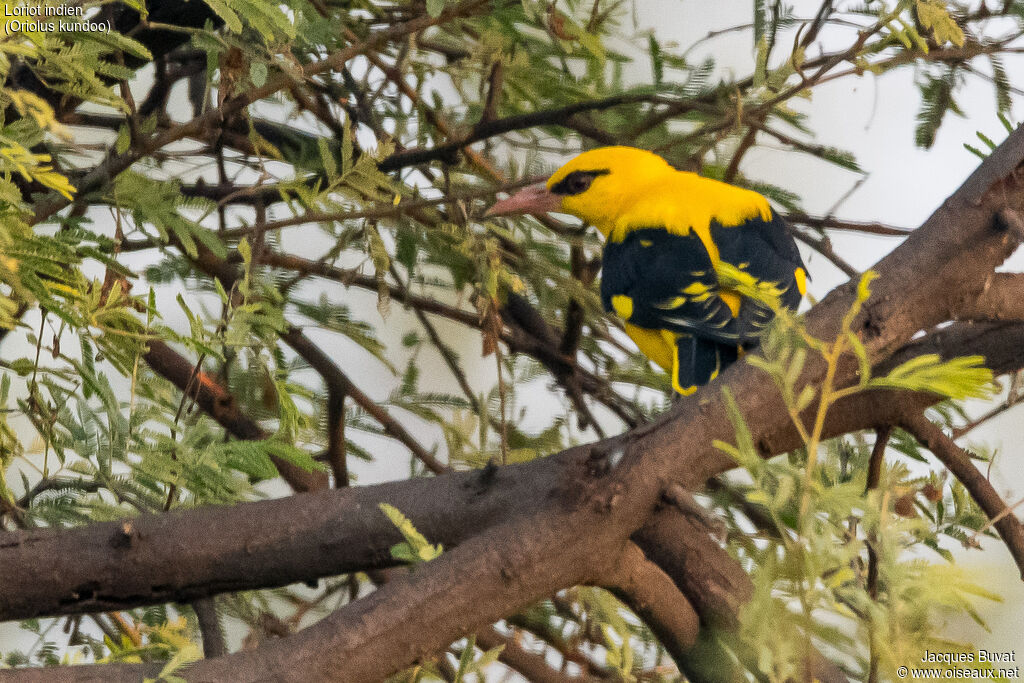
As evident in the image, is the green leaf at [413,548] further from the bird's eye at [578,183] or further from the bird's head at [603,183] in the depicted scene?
the bird's eye at [578,183]

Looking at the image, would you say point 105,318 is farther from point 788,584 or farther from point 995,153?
point 995,153

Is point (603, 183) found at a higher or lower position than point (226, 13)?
higher

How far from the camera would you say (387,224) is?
1596mm

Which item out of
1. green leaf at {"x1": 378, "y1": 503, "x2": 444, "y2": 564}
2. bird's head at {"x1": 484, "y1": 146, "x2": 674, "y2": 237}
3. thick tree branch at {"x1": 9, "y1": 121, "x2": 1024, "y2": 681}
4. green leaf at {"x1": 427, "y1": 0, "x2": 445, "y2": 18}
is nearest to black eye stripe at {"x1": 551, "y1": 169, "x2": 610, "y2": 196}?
bird's head at {"x1": 484, "y1": 146, "x2": 674, "y2": 237}

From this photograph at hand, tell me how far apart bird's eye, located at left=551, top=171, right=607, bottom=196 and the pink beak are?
0.03m

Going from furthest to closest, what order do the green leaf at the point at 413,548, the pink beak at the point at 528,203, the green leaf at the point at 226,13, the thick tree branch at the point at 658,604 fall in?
the pink beak at the point at 528,203, the thick tree branch at the point at 658,604, the green leaf at the point at 226,13, the green leaf at the point at 413,548

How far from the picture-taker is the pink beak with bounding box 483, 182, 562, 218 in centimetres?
181

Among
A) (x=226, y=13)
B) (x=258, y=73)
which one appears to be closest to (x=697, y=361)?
(x=258, y=73)

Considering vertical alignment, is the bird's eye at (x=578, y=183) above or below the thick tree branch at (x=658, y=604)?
above

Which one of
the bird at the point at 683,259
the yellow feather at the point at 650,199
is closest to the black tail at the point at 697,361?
the bird at the point at 683,259

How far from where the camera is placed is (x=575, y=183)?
2191mm

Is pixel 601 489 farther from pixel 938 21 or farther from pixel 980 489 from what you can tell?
pixel 938 21

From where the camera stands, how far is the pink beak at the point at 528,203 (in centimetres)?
181

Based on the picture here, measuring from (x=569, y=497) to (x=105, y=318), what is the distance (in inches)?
21.2
